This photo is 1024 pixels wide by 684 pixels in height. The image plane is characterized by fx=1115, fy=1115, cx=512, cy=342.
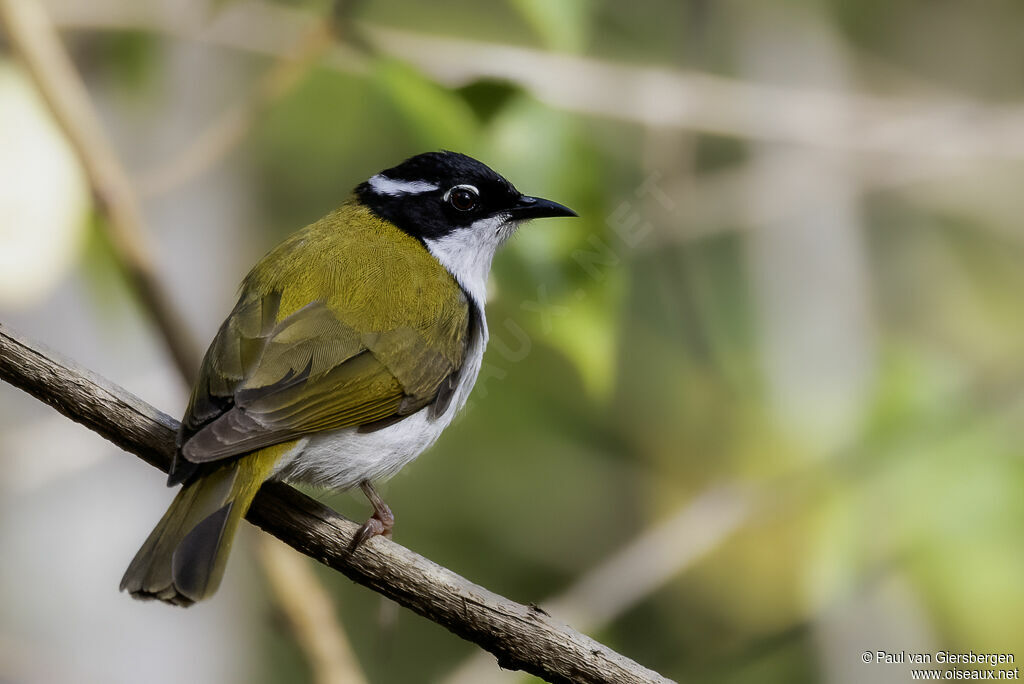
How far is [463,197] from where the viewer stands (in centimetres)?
396

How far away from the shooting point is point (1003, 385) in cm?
514

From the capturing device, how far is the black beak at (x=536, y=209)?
3711mm

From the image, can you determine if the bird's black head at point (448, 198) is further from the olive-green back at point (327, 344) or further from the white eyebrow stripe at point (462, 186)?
the olive-green back at point (327, 344)

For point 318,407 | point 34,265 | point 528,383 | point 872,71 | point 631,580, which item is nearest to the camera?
point 318,407

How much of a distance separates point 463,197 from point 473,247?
0.60 feet

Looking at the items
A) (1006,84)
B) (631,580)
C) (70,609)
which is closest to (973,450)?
(631,580)

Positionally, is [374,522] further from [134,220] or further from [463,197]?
[134,220]

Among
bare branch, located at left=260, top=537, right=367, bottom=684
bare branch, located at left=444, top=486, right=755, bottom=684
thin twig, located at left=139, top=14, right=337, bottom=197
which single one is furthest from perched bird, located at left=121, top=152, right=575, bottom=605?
bare branch, located at left=444, top=486, right=755, bottom=684

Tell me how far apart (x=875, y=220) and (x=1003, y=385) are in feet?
7.78

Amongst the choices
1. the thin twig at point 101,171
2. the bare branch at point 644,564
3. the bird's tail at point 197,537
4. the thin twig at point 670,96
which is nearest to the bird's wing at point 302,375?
the bird's tail at point 197,537

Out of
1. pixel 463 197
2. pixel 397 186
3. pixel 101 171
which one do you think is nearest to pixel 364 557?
pixel 463 197

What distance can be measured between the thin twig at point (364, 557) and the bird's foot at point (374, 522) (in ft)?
0.08

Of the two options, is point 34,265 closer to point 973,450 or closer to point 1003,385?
point 973,450

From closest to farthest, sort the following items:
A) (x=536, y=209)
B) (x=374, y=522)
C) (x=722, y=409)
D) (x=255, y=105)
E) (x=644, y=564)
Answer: (x=374, y=522) → (x=536, y=209) → (x=255, y=105) → (x=644, y=564) → (x=722, y=409)
